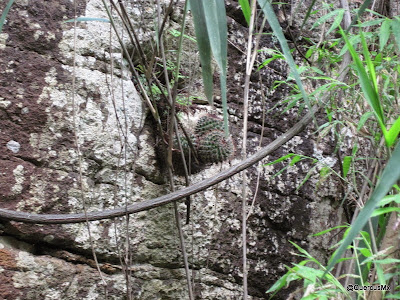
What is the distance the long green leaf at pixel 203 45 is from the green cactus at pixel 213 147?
0.65 m

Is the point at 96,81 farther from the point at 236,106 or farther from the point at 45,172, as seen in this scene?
the point at 236,106

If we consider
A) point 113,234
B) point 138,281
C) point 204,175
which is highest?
point 204,175

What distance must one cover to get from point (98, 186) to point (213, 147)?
1.23ft

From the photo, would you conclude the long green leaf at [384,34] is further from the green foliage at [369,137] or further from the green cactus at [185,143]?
the green cactus at [185,143]

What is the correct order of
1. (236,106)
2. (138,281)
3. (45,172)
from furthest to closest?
(236,106), (138,281), (45,172)

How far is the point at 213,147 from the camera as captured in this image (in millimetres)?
1336

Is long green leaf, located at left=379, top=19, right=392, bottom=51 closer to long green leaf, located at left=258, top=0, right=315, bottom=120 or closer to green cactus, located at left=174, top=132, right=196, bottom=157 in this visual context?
long green leaf, located at left=258, top=0, right=315, bottom=120

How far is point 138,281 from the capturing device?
1254mm

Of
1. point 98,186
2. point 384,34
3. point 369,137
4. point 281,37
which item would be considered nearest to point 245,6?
point 281,37

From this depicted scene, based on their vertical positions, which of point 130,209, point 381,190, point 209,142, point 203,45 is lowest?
point 130,209

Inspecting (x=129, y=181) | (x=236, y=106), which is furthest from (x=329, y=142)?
(x=129, y=181)

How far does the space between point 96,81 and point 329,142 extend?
→ 0.92 meters

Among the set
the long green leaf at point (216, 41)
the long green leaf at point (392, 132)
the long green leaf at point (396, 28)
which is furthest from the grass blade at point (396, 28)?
the long green leaf at point (216, 41)

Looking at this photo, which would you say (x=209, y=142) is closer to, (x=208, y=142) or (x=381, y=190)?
(x=208, y=142)
